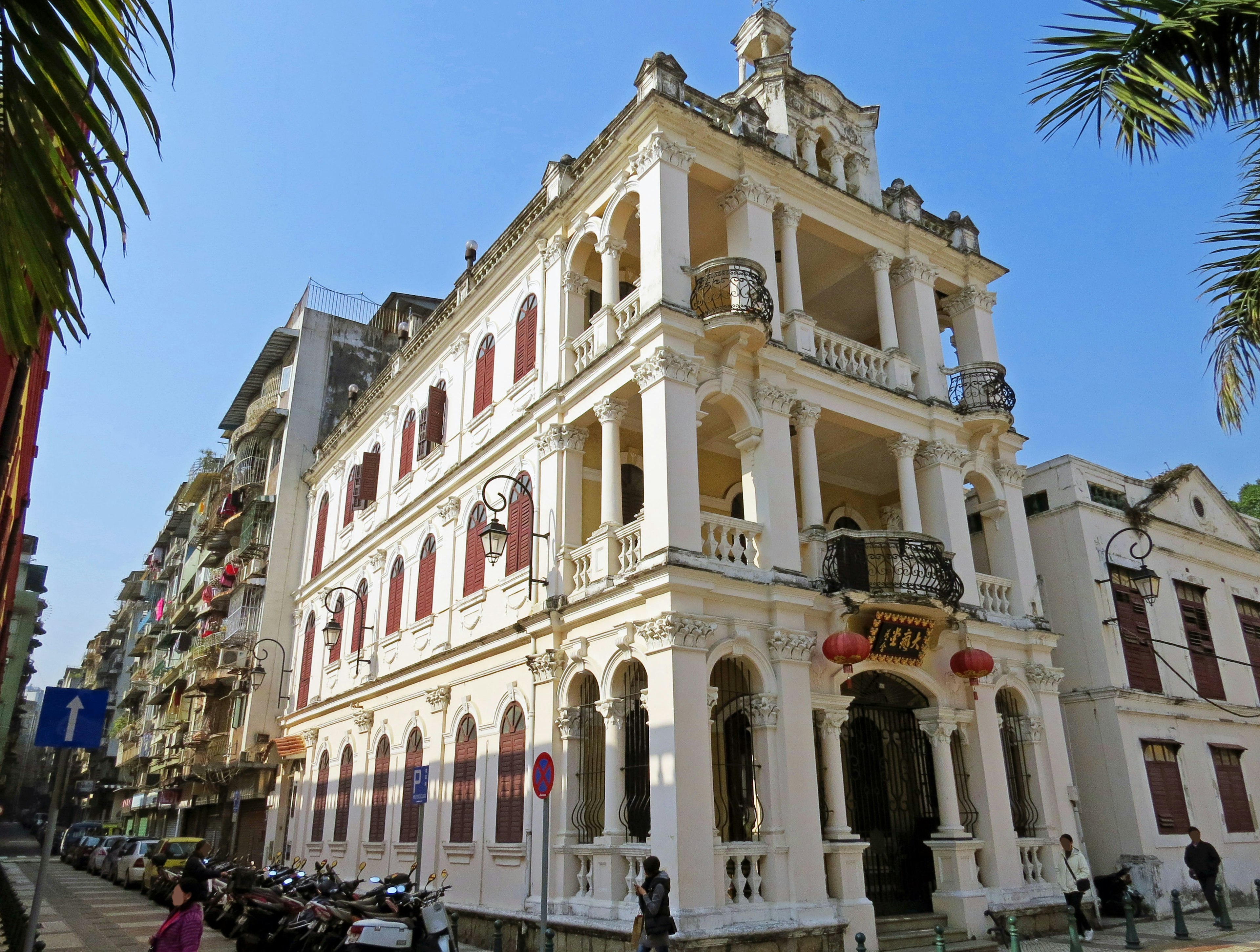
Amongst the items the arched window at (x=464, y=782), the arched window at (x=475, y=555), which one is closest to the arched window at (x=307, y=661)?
the arched window at (x=475, y=555)

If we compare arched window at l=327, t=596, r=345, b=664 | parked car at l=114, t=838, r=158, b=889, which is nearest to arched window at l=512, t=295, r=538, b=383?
arched window at l=327, t=596, r=345, b=664

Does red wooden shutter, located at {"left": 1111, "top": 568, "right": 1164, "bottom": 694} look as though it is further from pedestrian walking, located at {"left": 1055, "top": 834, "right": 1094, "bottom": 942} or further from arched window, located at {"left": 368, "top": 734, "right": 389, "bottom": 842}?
arched window, located at {"left": 368, "top": 734, "right": 389, "bottom": 842}

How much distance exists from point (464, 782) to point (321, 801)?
30.8ft

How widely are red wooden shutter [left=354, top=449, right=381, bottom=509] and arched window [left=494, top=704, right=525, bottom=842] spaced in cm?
1104

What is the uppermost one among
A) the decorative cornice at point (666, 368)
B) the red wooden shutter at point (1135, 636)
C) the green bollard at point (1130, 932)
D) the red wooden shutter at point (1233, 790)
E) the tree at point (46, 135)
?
the decorative cornice at point (666, 368)

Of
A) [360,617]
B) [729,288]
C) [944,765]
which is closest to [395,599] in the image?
[360,617]

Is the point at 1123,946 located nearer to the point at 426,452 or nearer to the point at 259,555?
the point at 426,452

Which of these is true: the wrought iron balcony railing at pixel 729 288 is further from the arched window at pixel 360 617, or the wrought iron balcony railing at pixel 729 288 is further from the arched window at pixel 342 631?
the arched window at pixel 342 631

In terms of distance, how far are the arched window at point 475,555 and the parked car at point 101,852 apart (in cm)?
1888

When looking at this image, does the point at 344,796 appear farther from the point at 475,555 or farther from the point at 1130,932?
the point at 1130,932

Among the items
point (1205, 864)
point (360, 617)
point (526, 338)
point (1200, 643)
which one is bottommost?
point (1205, 864)

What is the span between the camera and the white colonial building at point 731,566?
12.5m

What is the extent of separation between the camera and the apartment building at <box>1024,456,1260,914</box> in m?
17.0

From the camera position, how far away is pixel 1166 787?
17.5m
